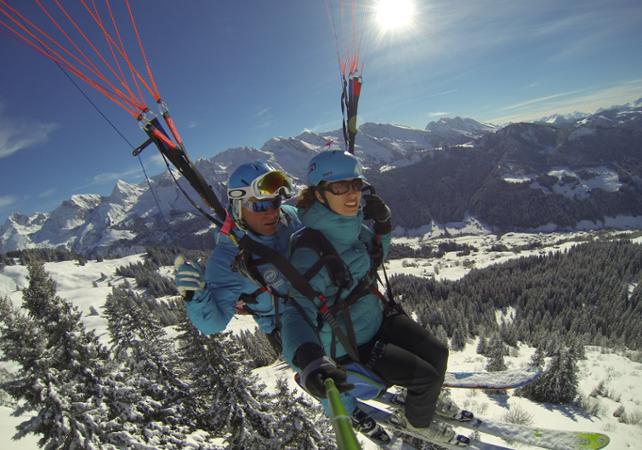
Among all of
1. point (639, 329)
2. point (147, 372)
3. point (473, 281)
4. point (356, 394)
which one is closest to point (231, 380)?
point (147, 372)

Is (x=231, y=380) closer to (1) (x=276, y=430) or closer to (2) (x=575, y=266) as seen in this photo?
(1) (x=276, y=430)

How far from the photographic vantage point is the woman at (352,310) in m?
4.45

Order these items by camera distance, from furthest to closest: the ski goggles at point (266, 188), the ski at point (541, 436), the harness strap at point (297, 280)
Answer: the ski at point (541, 436), the ski goggles at point (266, 188), the harness strap at point (297, 280)

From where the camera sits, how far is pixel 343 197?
4719mm

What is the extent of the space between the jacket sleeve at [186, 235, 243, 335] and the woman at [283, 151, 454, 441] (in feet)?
Answer: 3.28

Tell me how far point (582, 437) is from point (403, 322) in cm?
450

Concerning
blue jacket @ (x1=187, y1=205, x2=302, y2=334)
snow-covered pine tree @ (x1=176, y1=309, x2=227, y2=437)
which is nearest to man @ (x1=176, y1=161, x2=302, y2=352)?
blue jacket @ (x1=187, y1=205, x2=302, y2=334)

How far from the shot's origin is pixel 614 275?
107438mm

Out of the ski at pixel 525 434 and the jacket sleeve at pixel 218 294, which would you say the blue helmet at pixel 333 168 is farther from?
the ski at pixel 525 434

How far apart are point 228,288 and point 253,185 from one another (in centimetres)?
160

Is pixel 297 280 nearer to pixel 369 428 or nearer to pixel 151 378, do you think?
pixel 369 428

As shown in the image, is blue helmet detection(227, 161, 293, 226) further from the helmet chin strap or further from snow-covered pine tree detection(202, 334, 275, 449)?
snow-covered pine tree detection(202, 334, 275, 449)

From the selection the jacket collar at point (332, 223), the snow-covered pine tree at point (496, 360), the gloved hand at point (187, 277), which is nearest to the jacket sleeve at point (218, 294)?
the gloved hand at point (187, 277)

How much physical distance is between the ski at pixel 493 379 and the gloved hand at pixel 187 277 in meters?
5.11
